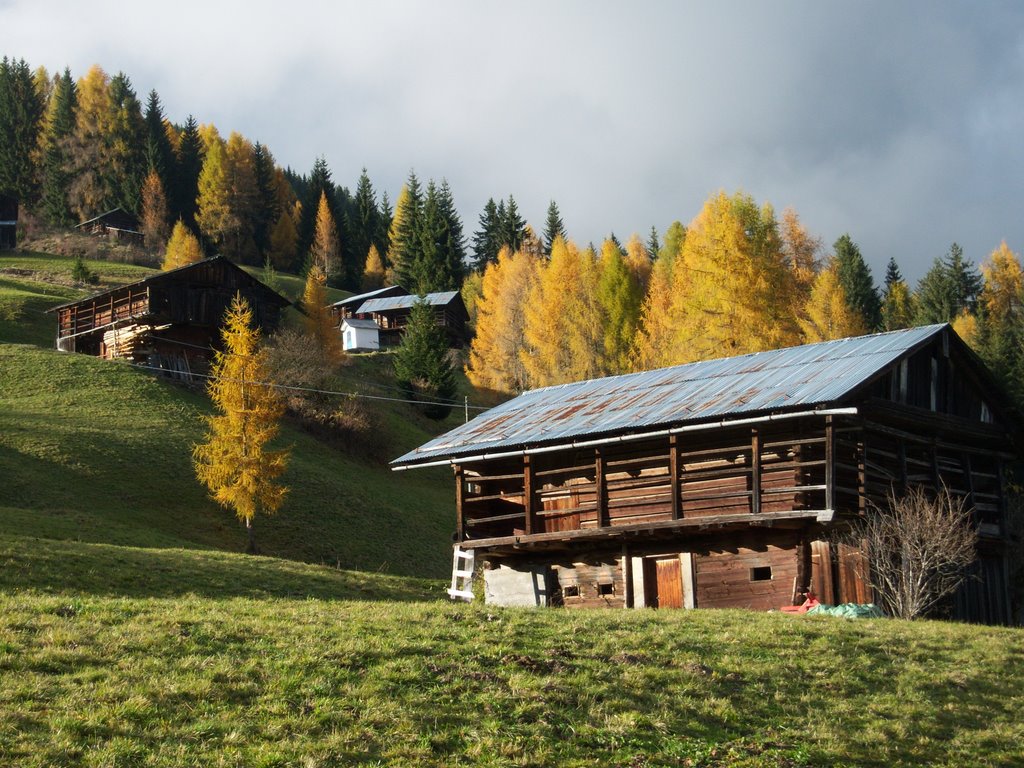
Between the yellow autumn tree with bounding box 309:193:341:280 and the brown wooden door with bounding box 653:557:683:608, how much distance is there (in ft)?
341

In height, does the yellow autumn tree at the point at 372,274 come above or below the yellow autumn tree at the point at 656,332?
above

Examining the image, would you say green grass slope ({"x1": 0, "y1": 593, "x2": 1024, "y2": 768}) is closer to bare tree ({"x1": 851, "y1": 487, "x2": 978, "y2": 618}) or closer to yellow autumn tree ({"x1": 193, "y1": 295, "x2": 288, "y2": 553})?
bare tree ({"x1": 851, "y1": 487, "x2": 978, "y2": 618})

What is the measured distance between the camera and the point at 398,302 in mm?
102812

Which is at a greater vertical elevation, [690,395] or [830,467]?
[690,395]

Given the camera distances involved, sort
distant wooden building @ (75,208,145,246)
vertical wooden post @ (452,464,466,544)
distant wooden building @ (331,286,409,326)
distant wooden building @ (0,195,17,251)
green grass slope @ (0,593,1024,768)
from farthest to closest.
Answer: distant wooden building @ (75,208,145,246)
distant wooden building @ (0,195,17,251)
distant wooden building @ (331,286,409,326)
vertical wooden post @ (452,464,466,544)
green grass slope @ (0,593,1024,768)

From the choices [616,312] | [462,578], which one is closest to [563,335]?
[616,312]

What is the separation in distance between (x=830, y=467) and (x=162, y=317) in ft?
173

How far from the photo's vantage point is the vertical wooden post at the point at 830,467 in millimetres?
24766

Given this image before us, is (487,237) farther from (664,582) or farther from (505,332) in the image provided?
(664,582)

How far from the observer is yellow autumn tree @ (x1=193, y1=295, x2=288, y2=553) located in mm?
44562

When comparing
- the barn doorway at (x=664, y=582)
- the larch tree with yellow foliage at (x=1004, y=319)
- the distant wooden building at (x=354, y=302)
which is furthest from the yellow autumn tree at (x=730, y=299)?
the distant wooden building at (x=354, y=302)

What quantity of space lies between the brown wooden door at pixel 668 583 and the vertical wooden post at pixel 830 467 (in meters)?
4.55

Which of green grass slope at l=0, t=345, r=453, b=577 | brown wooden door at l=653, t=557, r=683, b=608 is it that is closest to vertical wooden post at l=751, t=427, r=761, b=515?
brown wooden door at l=653, t=557, r=683, b=608

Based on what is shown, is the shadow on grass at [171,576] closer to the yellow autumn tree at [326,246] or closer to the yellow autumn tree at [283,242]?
the yellow autumn tree at [326,246]
